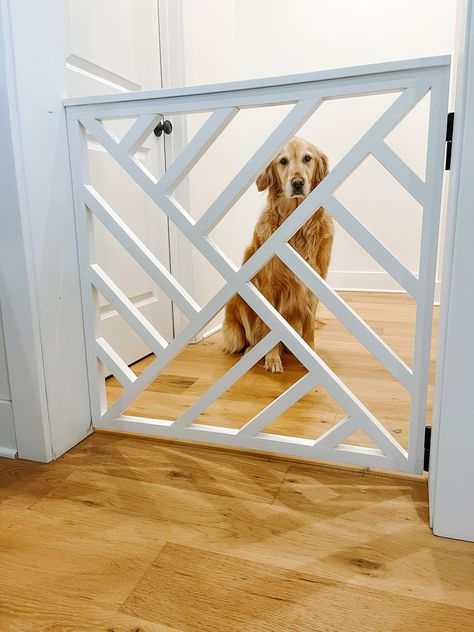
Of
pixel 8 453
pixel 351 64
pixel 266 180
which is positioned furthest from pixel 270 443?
pixel 351 64

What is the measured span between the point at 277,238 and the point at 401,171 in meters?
0.27

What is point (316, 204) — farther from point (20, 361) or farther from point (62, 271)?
point (20, 361)

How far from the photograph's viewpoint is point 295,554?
2.51 ft

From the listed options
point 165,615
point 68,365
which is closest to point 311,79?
point 68,365

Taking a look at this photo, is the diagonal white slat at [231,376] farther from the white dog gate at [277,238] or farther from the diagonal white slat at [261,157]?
the diagonal white slat at [261,157]

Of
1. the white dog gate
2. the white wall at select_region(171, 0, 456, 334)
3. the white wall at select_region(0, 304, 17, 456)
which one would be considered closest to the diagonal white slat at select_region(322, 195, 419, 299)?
the white dog gate

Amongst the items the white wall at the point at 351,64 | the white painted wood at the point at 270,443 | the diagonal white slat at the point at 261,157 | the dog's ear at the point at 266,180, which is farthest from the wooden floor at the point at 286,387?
the white wall at the point at 351,64

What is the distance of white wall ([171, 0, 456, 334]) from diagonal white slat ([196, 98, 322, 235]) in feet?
5.87

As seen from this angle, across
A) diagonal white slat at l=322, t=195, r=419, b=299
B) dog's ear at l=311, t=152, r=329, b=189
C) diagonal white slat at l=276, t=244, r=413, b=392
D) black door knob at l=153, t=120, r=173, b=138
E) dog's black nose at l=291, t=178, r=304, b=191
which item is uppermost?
black door knob at l=153, t=120, r=173, b=138

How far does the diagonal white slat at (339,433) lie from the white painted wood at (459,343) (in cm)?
19

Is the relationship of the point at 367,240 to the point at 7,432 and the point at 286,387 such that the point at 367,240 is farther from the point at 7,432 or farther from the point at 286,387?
the point at 7,432

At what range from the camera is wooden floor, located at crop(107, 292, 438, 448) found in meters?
1.28

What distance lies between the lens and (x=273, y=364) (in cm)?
171

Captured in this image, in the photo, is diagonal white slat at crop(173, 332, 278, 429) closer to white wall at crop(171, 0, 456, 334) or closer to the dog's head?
the dog's head
